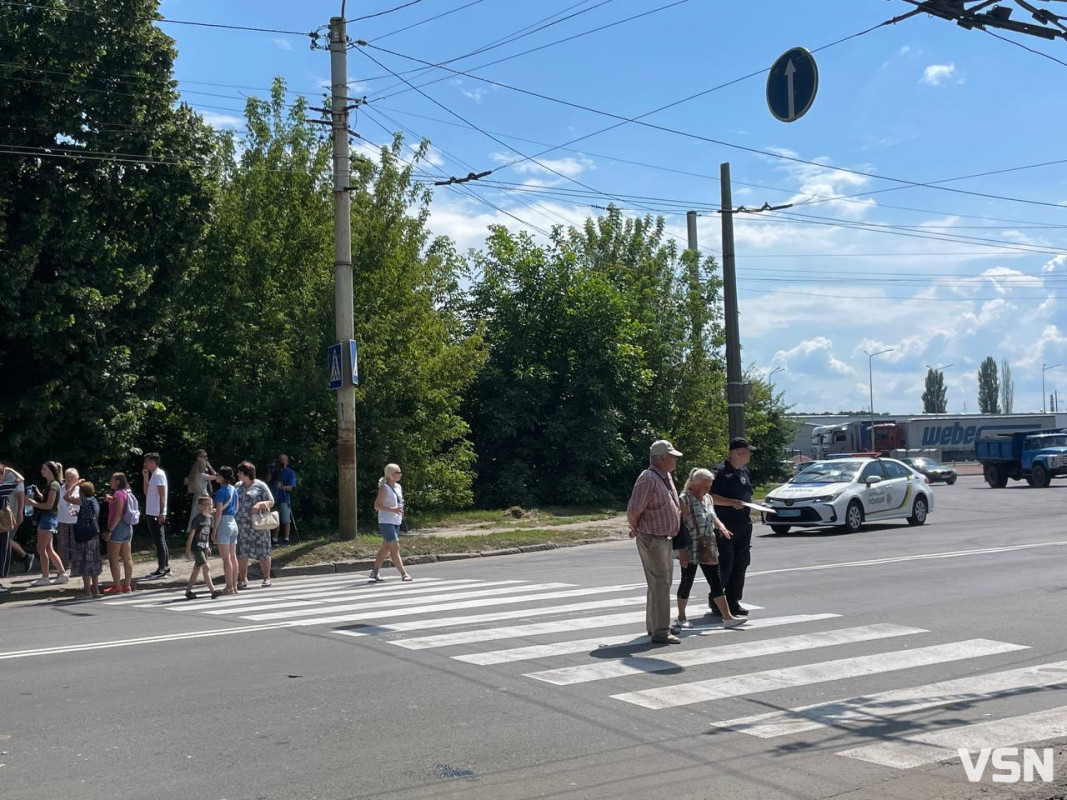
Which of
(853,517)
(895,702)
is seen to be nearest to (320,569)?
(853,517)

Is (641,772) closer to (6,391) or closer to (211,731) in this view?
(211,731)

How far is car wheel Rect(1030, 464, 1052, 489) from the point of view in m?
42.8

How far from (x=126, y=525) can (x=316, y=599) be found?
3.49m

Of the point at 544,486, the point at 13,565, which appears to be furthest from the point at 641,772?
the point at 544,486

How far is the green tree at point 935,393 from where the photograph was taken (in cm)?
14188

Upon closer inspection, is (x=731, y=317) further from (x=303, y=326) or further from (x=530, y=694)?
(x=530, y=694)

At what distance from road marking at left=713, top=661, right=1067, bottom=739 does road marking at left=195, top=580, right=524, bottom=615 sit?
649 centimetres

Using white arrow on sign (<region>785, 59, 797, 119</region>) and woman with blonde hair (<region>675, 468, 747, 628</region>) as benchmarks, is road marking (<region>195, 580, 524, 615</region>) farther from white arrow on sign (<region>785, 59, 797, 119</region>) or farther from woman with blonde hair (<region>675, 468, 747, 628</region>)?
white arrow on sign (<region>785, 59, 797, 119</region>)

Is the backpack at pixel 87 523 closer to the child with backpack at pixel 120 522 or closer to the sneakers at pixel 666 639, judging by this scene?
the child with backpack at pixel 120 522

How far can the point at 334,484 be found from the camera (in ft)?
77.2

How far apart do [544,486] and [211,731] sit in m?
24.2

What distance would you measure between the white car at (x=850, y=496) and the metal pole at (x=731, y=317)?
106 inches

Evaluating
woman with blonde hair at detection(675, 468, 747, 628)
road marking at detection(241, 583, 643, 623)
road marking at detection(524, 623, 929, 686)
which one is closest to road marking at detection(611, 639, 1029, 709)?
road marking at detection(524, 623, 929, 686)

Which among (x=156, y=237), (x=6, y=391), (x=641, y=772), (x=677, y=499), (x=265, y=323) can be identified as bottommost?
(x=641, y=772)
